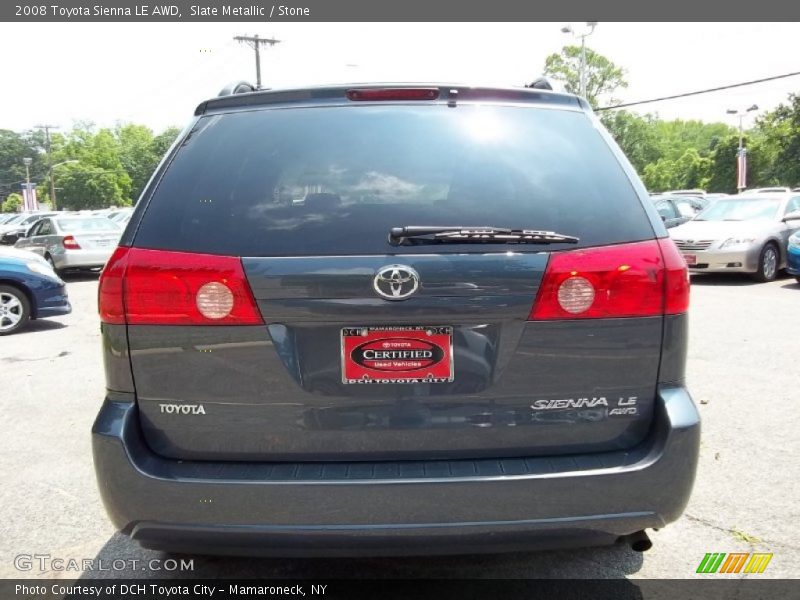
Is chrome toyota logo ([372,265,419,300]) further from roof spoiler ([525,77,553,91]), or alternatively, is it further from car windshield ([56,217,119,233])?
car windshield ([56,217,119,233])

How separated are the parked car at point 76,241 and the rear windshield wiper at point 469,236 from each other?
15.3 meters

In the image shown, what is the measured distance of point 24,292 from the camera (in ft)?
31.3

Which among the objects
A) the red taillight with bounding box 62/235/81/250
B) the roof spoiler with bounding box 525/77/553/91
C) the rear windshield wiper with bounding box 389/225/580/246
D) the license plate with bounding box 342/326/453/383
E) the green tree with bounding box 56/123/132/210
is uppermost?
the green tree with bounding box 56/123/132/210

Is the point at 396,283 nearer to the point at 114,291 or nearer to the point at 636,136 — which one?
the point at 114,291

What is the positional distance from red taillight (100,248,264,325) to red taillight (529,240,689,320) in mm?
906

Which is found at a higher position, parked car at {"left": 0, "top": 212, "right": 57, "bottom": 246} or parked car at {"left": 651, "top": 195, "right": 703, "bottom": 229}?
parked car at {"left": 651, "top": 195, "right": 703, "bottom": 229}

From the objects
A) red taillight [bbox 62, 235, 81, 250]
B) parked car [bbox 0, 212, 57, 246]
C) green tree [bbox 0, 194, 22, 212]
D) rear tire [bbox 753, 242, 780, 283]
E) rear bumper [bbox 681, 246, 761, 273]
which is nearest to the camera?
rear bumper [bbox 681, 246, 761, 273]

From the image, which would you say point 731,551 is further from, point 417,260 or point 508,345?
point 417,260

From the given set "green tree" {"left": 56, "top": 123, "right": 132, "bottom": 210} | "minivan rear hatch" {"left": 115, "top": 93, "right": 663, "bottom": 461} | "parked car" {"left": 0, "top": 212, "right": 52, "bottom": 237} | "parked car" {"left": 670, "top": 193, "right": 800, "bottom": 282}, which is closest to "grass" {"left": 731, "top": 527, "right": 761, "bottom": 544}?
"minivan rear hatch" {"left": 115, "top": 93, "right": 663, "bottom": 461}

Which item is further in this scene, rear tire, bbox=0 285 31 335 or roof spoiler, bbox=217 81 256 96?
rear tire, bbox=0 285 31 335

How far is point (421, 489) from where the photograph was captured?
7.05ft

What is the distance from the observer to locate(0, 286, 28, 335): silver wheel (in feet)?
30.9

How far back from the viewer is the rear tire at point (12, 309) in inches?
371

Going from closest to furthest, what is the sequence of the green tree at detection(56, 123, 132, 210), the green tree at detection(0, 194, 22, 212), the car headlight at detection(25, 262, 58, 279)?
the car headlight at detection(25, 262, 58, 279)
the green tree at detection(56, 123, 132, 210)
the green tree at detection(0, 194, 22, 212)
